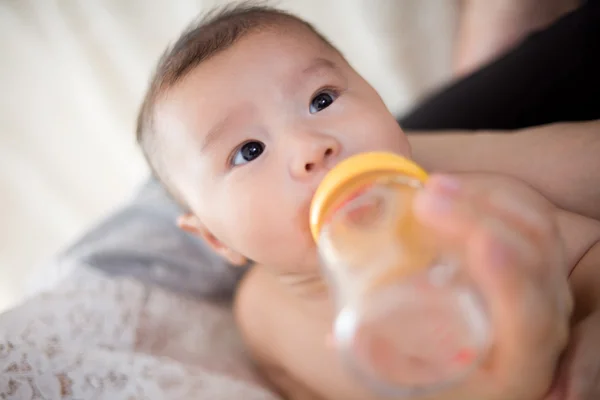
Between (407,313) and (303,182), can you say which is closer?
(407,313)

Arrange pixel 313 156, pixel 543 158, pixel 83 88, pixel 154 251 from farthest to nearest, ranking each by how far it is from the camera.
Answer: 1. pixel 83 88
2. pixel 154 251
3. pixel 543 158
4. pixel 313 156

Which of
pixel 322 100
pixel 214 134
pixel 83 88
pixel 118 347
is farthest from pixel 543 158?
pixel 83 88

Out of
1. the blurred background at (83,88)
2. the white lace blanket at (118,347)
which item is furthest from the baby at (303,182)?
the blurred background at (83,88)

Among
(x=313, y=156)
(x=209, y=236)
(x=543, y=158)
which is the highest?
(x=313, y=156)

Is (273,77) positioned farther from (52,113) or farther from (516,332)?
(52,113)

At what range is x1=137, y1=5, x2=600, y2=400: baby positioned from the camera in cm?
40

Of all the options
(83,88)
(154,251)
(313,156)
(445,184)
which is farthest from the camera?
(83,88)

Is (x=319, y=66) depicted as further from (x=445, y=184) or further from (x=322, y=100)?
(x=445, y=184)

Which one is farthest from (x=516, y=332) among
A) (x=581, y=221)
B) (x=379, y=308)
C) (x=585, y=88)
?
(x=585, y=88)

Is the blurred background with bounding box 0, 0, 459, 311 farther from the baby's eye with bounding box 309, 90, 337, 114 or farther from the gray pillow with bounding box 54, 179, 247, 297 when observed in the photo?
the baby's eye with bounding box 309, 90, 337, 114

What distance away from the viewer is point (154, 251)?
35.2 inches

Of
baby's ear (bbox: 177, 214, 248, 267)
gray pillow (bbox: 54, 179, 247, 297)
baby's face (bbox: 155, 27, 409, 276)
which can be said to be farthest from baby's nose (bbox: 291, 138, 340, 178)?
gray pillow (bbox: 54, 179, 247, 297)

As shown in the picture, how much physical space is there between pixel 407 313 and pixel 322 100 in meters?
0.25

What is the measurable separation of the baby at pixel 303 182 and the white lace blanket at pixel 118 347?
5.3 inches
